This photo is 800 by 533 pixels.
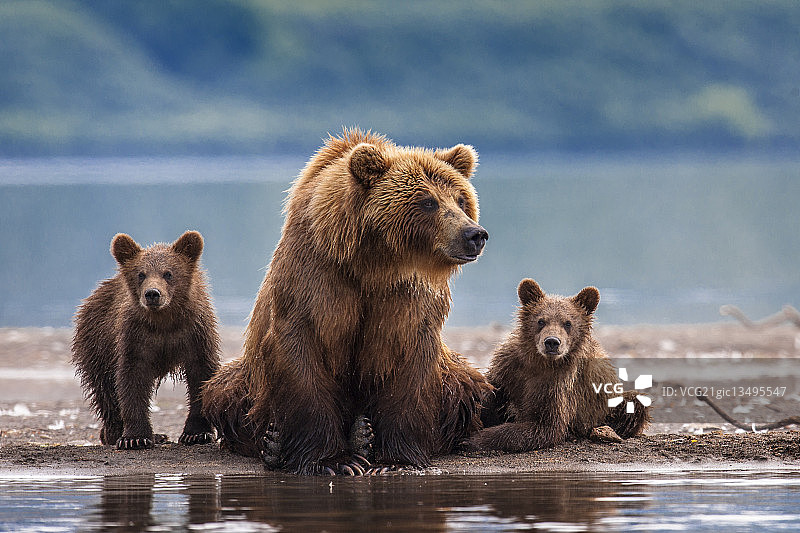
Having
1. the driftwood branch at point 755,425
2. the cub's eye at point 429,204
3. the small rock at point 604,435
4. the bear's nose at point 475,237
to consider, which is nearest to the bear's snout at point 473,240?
the bear's nose at point 475,237

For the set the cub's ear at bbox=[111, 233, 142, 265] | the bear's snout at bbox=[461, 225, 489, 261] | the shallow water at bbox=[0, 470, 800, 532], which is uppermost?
the cub's ear at bbox=[111, 233, 142, 265]

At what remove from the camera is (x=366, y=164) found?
8.12m

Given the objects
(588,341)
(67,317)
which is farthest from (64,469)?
(67,317)

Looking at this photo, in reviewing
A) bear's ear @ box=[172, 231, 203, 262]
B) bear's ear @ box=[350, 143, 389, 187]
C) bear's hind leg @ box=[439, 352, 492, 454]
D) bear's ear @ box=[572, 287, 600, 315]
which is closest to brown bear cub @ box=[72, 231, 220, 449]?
bear's ear @ box=[172, 231, 203, 262]

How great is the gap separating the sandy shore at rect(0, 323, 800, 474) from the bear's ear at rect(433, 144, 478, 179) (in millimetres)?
1992

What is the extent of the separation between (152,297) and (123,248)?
660 mm

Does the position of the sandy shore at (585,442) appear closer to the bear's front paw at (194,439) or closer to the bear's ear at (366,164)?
the bear's front paw at (194,439)

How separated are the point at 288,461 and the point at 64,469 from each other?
1.48m

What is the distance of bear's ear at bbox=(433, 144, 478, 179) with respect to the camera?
8.64 m

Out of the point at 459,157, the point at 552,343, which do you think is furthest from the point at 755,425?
the point at 459,157

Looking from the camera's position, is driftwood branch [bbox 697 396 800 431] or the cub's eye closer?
the cub's eye

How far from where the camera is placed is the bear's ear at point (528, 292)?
9664 millimetres

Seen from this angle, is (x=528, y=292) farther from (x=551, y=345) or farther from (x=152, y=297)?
(x=152, y=297)

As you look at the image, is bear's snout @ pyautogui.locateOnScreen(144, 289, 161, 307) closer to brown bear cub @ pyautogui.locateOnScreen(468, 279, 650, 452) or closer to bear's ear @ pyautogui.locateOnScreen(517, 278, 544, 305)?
brown bear cub @ pyautogui.locateOnScreen(468, 279, 650, 452)
